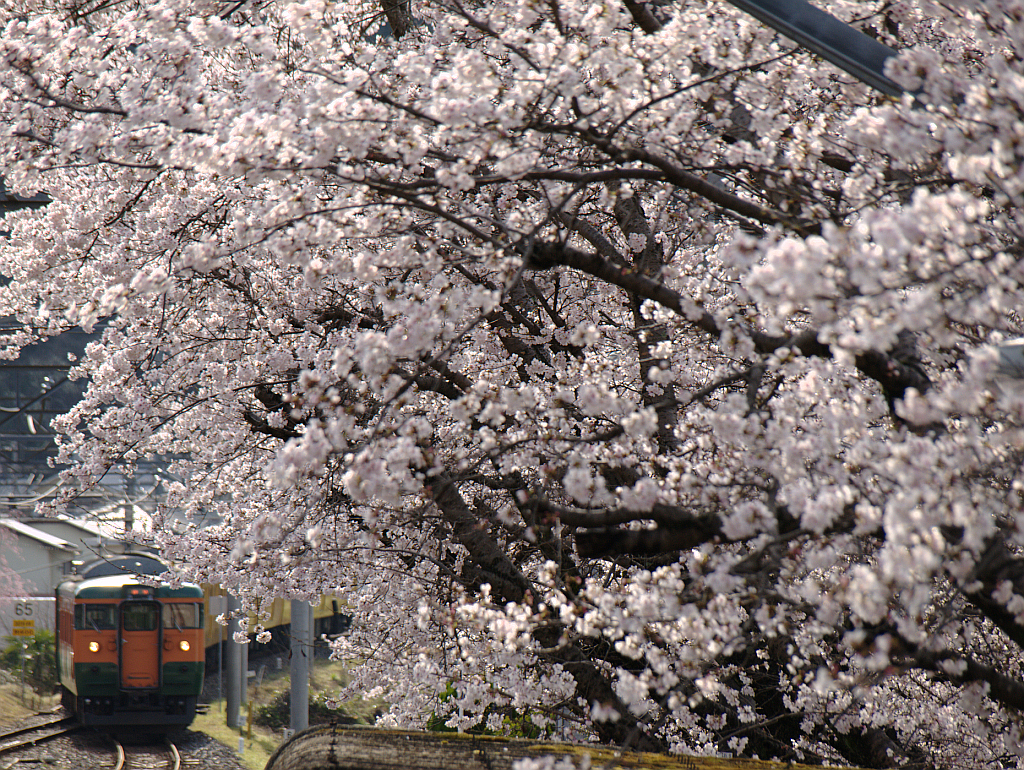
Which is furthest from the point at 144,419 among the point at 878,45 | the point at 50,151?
the point at 878,45

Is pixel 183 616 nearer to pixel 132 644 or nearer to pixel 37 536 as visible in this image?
pixel 132 644

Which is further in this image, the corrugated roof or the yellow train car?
the corrugated roof

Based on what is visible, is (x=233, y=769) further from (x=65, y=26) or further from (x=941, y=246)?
(x=941, y=246)

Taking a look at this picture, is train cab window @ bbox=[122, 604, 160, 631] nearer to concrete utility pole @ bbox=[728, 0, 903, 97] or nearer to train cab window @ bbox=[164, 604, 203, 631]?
train cab window @ bbox=[164, 604, 203, 631]

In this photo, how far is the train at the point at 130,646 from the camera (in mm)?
17047

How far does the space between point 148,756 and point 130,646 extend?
2.26 metres

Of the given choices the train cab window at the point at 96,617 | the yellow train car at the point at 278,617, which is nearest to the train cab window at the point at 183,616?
the yellow train car at the point at 278,617

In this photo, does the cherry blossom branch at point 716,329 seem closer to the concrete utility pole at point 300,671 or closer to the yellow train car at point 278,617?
the concrete utility pole at point 300,671

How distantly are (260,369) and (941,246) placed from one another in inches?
206

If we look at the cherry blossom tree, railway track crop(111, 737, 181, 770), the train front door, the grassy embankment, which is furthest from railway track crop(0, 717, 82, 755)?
the cherry blossom tree

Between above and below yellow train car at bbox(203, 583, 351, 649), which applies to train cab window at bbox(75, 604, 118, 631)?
above

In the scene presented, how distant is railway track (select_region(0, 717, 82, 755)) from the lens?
15.6 meters

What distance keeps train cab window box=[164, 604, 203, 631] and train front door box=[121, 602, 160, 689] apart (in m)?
0.19

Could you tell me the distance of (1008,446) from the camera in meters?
3.00
